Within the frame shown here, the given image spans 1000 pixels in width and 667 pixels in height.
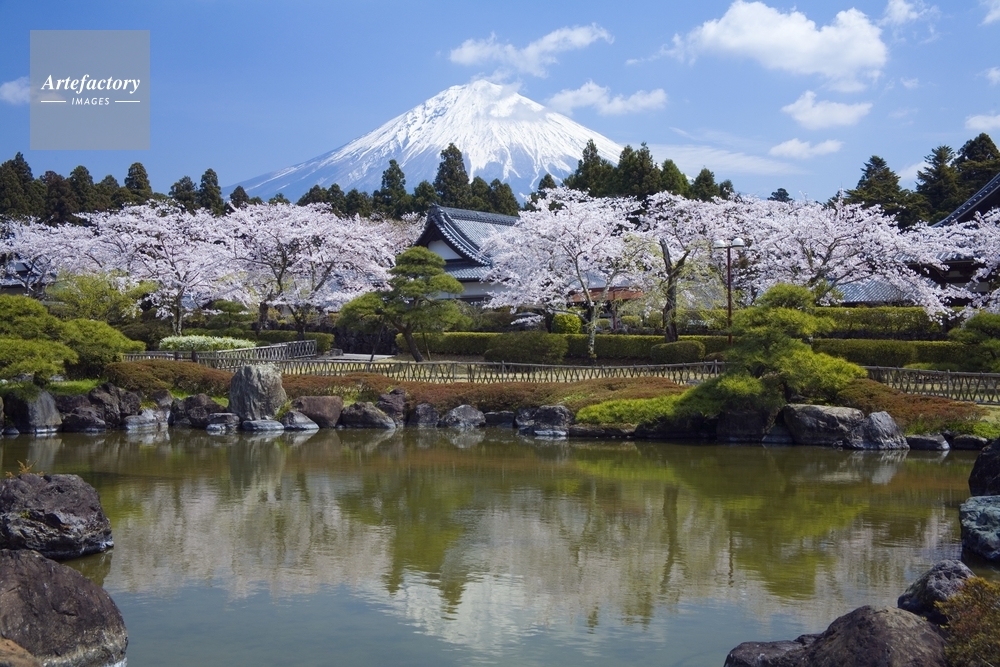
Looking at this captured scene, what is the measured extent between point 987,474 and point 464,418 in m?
11.6

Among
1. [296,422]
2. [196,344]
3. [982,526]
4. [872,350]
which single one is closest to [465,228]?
[196,344]

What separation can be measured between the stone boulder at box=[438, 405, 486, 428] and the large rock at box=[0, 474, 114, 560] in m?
11.3

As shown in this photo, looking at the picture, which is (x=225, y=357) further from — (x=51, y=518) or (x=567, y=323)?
(x=51, y=518)

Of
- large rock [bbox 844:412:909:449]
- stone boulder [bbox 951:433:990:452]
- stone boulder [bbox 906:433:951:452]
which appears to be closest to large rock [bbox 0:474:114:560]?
large rock [bbox 844:412:909:449]

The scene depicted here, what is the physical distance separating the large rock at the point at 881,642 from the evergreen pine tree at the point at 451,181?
54909 millimetres

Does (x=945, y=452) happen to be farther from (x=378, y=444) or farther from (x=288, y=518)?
(x=288, y=518)

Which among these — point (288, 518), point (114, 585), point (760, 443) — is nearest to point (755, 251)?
point (760, 443)

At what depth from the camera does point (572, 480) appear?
46.2ft

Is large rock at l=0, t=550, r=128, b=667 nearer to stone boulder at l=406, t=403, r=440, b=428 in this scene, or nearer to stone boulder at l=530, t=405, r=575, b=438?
stone boulder at l=530, t=405, r=575, b=438

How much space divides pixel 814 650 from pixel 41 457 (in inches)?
579

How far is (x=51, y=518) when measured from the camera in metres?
9.54

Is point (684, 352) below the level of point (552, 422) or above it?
above

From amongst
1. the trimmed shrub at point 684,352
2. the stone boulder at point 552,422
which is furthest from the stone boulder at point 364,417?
the trimmed shrub at point 684,352

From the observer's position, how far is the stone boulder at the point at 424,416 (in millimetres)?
20969
